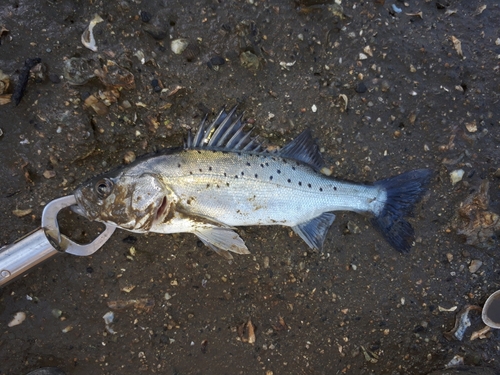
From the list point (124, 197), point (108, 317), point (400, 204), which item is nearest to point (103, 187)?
point (124, 197)

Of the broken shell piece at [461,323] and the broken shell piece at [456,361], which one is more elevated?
the broken shell piece at [461,323]

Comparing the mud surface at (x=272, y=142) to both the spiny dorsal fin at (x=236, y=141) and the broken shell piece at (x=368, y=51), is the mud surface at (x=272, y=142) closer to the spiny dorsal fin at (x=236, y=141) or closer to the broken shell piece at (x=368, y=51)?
the broken shell piece at (x=368, y=51)

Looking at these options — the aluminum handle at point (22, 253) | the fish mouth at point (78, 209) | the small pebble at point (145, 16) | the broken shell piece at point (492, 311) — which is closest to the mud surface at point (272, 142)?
the small pebble at point (145, 16)

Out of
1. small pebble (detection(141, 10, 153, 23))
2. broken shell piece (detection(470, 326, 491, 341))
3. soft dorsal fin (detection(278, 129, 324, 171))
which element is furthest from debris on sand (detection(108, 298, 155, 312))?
broken shell piece (detection(470, 326, 491, 341))

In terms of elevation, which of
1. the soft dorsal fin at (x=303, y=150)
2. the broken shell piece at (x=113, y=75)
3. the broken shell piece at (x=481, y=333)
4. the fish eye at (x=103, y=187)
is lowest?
the broken shell piece at (x=481, y=333)

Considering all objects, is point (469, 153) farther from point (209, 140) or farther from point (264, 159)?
point (209, 140)

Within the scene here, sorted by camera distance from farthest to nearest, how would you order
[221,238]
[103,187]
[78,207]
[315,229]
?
[315,229], [221,238], [78,207], [103,187]

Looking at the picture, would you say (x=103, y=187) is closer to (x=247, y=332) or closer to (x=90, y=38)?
(x=90, y=38)
